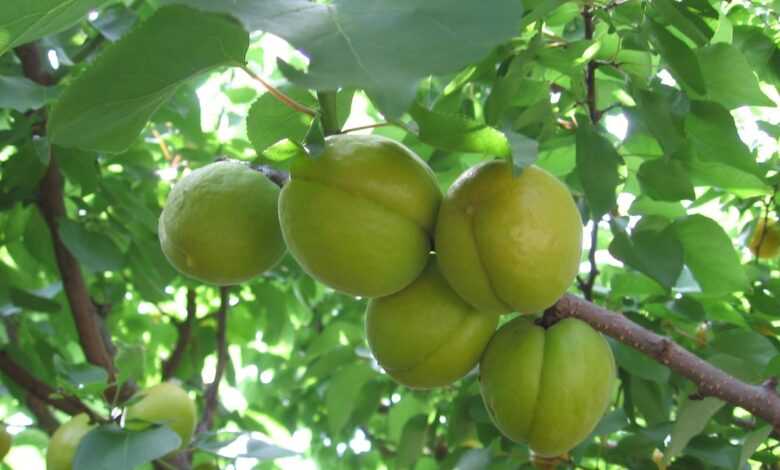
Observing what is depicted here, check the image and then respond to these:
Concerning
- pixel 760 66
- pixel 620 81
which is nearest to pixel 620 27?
pixel 620 81

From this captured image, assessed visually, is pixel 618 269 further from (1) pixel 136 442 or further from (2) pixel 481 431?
(1) pixel 136 442

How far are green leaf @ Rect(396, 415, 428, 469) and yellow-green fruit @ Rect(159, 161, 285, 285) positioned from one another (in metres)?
1.62

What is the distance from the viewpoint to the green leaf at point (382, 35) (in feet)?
2.72

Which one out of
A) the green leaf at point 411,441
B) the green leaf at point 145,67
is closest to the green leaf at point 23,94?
the green leaf at point 145,67

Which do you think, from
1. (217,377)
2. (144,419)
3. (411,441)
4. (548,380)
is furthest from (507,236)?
(217,377)

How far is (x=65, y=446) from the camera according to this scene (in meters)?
2.50

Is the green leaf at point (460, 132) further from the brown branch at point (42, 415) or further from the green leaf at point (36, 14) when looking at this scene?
the brown branch at point (42, 415)

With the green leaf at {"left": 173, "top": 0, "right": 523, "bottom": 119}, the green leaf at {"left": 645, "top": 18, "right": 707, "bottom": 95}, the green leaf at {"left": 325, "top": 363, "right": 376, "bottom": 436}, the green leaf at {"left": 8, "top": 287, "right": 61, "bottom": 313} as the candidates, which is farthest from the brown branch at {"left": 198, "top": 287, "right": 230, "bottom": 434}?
the green leaf at {"left": 173, "top": 0, "right": 523, "bottom": 119}

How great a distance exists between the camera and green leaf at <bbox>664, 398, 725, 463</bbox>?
1.89 m

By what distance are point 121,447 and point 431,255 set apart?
3.38ft

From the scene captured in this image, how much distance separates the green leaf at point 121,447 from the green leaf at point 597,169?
121 centimetres

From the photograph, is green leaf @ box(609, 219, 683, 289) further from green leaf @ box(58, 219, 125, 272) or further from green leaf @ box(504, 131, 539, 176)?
green leaf @ box(58, 219, 125, 272)

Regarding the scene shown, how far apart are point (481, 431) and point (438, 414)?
567 millimetres

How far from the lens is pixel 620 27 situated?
2002mm
